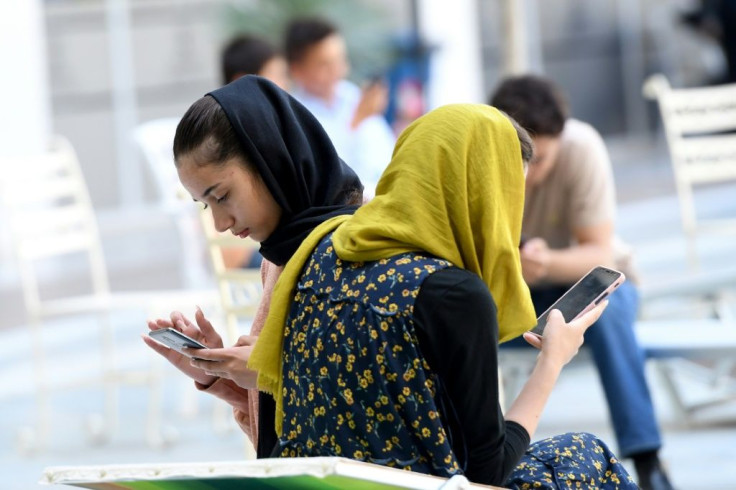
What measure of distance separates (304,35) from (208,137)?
3483mm

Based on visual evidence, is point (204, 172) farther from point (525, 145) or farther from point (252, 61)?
point (252, 61)

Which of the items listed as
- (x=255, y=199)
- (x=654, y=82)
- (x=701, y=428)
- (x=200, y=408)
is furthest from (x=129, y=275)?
(x=255, y=199)

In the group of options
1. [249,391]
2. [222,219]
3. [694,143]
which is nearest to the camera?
[222,219]

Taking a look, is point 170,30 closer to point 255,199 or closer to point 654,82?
point 654,82

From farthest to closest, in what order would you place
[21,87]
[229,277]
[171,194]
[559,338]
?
1. [21,87]
2. [171,194]
3. [229,277]
4. [559,338]

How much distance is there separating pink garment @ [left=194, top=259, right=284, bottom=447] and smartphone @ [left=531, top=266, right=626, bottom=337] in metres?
0.47

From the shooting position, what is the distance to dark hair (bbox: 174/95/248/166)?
1953 mm

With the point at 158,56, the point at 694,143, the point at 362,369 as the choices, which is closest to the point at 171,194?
the point at 694,143

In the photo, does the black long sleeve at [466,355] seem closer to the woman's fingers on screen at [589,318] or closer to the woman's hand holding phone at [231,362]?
the woman's fingers on screen at [589,318]

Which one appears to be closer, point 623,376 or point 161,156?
point 623,376

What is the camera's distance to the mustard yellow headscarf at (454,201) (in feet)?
5.67

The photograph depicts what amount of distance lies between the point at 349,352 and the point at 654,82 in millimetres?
4479

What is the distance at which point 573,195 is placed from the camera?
3811 mm

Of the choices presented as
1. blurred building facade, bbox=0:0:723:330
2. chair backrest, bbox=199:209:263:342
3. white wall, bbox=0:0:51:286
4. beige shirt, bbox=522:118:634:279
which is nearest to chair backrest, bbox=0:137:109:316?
chair backrest, bbox=199:209:263:342
